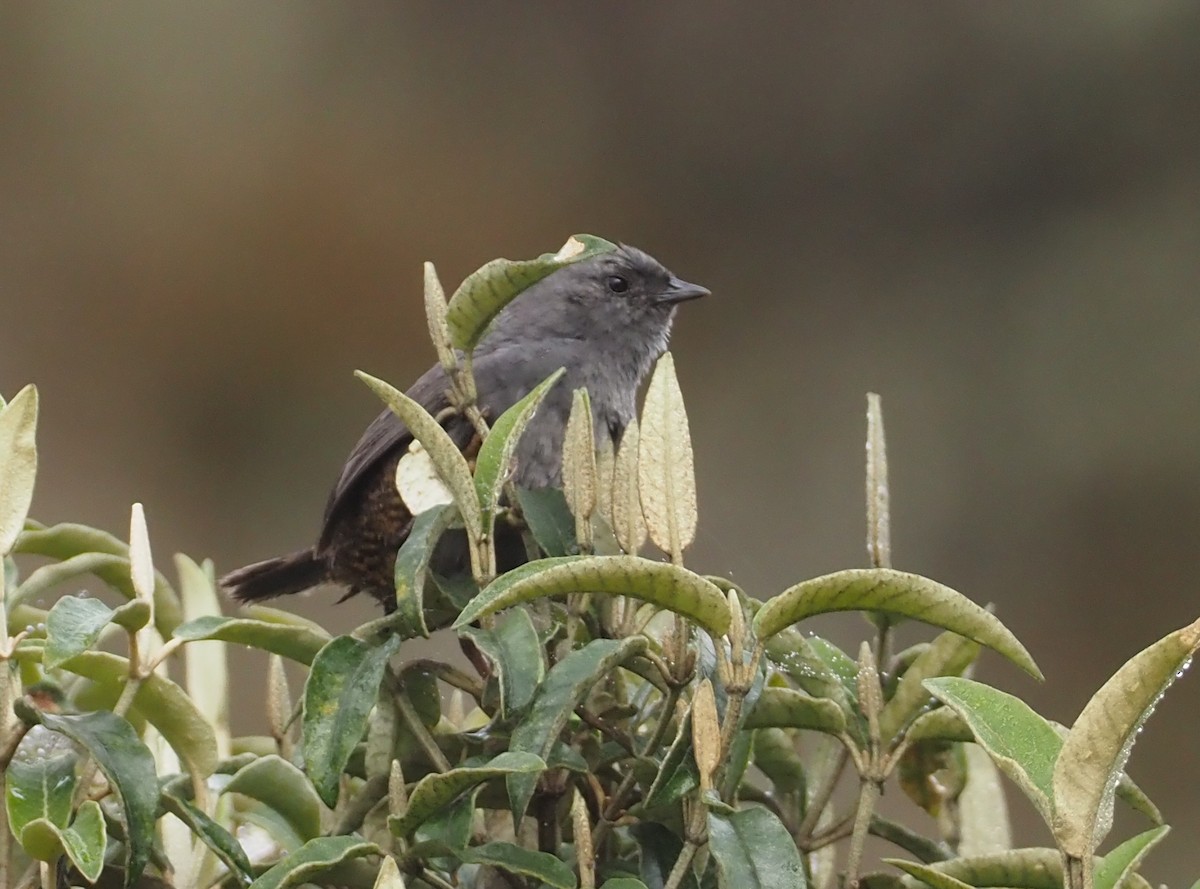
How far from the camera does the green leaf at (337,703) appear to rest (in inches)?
38.1

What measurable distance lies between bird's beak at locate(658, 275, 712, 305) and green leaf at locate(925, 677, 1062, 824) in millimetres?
2034

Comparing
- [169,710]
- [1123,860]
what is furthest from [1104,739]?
[169,710]

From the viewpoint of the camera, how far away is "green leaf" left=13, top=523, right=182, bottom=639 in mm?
1244

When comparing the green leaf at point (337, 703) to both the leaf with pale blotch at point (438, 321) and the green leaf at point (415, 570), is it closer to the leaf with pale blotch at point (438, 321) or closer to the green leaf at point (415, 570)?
the green leaf at point (415, 570)

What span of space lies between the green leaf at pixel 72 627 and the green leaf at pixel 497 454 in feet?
0.86

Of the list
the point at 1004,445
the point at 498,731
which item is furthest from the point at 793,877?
the point at 1004,445

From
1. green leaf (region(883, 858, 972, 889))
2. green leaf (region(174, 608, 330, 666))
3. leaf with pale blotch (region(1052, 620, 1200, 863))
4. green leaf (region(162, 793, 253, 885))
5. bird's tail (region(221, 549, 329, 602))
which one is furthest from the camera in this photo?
bird's tail (region(221, 549, 329, 602))

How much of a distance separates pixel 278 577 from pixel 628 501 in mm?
1608

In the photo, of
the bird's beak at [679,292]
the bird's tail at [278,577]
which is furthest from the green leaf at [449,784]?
the bird's beak at [679,292]

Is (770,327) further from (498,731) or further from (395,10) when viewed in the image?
(498,731)

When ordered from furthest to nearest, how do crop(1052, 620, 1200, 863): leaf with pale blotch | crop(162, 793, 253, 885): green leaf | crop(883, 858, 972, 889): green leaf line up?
crop(162, 793, 253, 885): green leaf → crop(883, 858, 972, 889): green leaf → crop(1052, 620, 1200, 863): leaf with pale blotch

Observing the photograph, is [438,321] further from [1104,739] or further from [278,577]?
[278,577]

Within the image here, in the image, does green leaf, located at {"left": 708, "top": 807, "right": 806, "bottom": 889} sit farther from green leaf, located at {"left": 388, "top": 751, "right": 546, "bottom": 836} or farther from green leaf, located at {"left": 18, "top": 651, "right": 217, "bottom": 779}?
green leaf, located at {"left": 18, "top": 651, "right": 217, "bottom": 779}

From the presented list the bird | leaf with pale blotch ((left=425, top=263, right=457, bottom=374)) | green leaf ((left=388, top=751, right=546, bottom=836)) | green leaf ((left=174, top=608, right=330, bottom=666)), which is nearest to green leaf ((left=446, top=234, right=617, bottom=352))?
leaf with pale blotch ((left=425, top=263, right=457, bottom=374))
